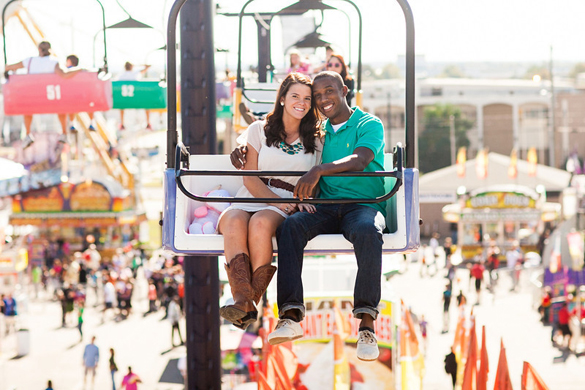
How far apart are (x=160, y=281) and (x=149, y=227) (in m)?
15.8

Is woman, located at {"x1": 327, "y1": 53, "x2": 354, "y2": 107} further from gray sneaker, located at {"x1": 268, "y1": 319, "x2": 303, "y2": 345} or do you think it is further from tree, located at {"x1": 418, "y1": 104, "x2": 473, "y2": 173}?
tree, located at {"x1": 418, "y1": 104, "x2": 473, "y2": 173}

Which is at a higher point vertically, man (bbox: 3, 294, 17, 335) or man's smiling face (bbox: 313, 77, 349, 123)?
man's smiling face (bbox: 313, 77, 349, 123)

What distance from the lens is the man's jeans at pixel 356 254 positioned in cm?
354

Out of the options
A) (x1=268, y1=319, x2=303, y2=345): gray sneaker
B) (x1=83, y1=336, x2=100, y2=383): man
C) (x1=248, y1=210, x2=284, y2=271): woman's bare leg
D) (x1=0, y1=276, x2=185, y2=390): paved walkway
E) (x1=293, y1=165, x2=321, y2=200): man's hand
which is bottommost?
(x1=0, y1=276, x2=185, y2=390): paved walkway

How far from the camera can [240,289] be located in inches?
144

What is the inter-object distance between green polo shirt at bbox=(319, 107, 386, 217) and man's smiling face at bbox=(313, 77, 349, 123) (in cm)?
9

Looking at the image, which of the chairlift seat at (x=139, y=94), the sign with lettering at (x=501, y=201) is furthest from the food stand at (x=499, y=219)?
the chairlift seat at (x=139, y=94)

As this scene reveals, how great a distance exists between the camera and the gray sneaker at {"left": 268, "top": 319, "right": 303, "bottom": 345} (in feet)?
11.6

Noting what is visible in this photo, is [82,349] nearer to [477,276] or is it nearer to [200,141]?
[477,276]

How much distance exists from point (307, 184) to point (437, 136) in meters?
53.1

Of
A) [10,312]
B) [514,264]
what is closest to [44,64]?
[10,312]

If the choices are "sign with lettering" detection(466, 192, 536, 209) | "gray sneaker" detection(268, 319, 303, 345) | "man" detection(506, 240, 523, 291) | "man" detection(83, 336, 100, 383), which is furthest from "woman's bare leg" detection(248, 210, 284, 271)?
"sign with lettering" detection(466, 192, 536, 209)

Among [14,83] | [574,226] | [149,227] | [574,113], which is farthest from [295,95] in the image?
[574,113]

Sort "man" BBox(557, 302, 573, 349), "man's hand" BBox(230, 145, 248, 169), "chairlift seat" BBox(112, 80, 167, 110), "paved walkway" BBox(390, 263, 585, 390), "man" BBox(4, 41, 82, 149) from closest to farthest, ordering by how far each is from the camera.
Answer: "man's hand" BBox(230, 145, 248, 169)
"man" BBox(4, 41, 82, 149)
"chairlift seat" BBox(112, 80, 167, 110)
"paved walkway" BBox(390, 263, 585, 390)
"man" BBox(557, 302, 573, 349)
